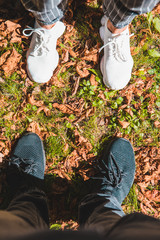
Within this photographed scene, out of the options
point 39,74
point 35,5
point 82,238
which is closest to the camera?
point 82,238

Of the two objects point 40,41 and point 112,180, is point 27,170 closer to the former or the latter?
point 112,180

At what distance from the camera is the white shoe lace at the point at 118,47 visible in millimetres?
1863

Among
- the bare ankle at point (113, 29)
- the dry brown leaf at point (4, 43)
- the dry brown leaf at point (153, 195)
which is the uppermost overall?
the bare ankle at point (113, 29)

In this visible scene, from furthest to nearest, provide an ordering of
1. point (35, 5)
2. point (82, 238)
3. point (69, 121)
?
point (69, 121), point (35, 5), point (82, 238)

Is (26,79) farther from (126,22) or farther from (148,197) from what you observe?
(148,197)

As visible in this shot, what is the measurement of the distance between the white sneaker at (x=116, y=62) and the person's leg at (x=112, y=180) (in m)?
0.59

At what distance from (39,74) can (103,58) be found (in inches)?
25.9

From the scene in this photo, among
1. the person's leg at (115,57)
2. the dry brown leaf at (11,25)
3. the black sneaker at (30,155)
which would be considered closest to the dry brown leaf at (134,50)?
the person's leg at (115,57)

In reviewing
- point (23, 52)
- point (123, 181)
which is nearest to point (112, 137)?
point (123, 181)

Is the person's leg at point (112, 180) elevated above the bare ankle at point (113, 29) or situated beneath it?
situated beneath

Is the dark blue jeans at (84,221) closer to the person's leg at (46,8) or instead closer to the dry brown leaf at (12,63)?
the dry brown leaf at (12,63)

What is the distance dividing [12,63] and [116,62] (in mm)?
1021

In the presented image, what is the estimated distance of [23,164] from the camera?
6.53ft

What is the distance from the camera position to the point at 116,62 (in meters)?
1.93
